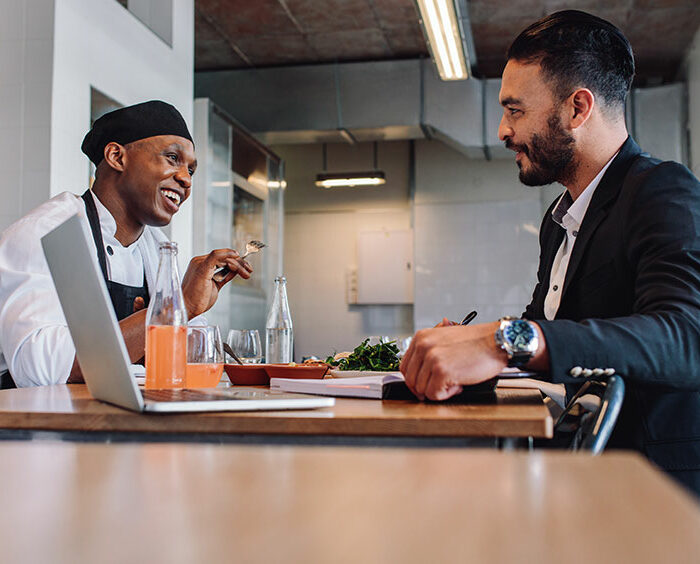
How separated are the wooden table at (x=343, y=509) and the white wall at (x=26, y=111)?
3109 millimetres

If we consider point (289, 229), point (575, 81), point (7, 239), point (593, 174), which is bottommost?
point (7, 239)

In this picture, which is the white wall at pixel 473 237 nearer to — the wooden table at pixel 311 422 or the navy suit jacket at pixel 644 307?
the navy suit jacket at pixel 644 307

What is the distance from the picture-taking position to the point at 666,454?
1.35m

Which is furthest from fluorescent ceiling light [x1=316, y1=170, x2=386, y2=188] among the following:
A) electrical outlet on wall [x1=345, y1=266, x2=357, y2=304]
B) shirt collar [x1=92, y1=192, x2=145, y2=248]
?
shirt collar [x1=92, y1=192, x2=145, y2=248]

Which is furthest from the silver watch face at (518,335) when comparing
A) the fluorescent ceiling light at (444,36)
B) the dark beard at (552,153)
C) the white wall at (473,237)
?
the white wall at (473,237)

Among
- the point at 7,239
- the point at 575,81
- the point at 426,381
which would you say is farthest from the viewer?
the point at 7,239

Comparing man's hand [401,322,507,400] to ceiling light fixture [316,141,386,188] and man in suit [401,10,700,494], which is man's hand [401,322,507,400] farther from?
ceiling light fixture [316,141,386,188]

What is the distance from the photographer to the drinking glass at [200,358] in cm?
144

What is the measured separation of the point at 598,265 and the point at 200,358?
838 millimetres

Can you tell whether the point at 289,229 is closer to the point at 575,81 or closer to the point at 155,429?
the point at 575,81

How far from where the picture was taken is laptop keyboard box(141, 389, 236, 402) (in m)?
1.10

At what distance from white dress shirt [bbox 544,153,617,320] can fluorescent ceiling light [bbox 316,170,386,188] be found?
6.00m

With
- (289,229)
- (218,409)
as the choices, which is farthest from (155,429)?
(289,229)

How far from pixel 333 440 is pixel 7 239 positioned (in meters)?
1.43
